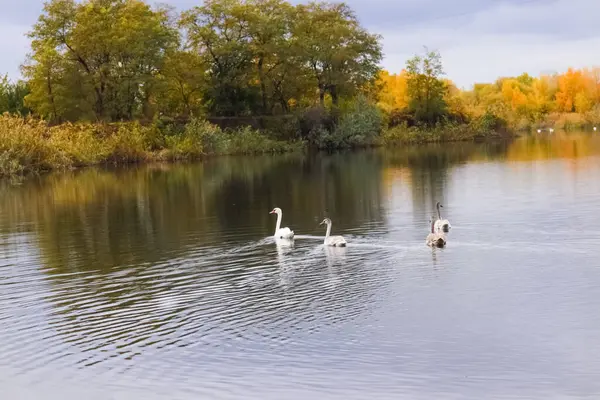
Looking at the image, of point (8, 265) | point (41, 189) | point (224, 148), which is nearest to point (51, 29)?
point (224, 148)

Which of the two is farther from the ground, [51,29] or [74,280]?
[51,29]

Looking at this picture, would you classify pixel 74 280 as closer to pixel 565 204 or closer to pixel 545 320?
pixel 545 320

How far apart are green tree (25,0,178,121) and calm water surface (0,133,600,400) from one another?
45243 millimetres

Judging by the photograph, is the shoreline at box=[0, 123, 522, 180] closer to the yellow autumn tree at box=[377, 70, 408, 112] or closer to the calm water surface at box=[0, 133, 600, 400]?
the yellow autumn tree at box=[377, 70, 408, 112]

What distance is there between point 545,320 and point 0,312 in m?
10.6

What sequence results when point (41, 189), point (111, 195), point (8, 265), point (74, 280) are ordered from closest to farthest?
point (74, 280) → point (8, 265) → point (111, 195) → point (41, 189)

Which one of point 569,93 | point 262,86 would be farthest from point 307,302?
point 569,93

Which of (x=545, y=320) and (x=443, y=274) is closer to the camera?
(x=545, y=320)

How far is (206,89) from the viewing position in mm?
87875

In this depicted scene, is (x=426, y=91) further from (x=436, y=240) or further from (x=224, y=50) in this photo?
(x=436, y=240)

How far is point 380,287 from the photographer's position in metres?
17.1

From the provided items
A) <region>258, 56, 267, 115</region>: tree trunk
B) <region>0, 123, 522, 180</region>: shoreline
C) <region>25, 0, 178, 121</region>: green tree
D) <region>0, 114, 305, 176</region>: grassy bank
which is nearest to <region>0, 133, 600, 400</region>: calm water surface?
<region>0, 123, 522, 180</region>: shoreline

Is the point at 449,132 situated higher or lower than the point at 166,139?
lower

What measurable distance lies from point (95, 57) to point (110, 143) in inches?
534
